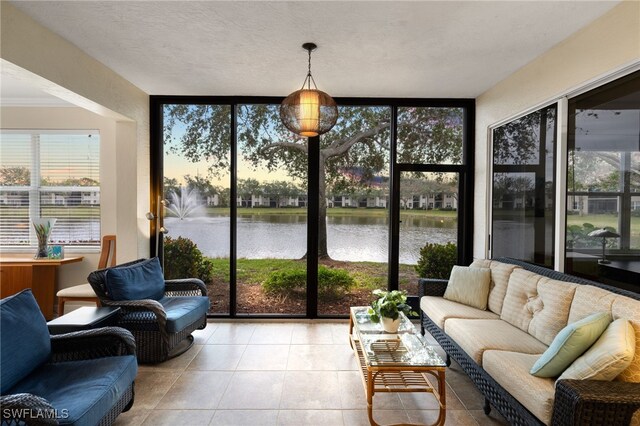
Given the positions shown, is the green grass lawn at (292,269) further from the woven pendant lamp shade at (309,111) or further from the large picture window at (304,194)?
the woven pendant lamp shade at (309,111)

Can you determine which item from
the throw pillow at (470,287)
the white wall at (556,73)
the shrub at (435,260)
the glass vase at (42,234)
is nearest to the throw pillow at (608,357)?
the throw pillow at (470,287)

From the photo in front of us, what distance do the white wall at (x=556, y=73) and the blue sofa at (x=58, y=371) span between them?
384cm

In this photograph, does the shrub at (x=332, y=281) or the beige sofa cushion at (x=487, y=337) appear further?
the shrub at (x=332, y=281)

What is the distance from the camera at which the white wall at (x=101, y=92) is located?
2.53 meters

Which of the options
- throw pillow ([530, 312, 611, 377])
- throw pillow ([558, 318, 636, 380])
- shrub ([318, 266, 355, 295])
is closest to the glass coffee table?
throw pillow ([530, 312, 611, 377])

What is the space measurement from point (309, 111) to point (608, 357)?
2399 mm

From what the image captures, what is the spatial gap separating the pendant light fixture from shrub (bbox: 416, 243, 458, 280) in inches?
99.0

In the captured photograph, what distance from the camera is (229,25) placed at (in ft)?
8.82

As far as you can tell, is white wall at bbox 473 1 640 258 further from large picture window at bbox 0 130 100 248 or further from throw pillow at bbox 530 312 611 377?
large picture window at bbox 0 130 100 248

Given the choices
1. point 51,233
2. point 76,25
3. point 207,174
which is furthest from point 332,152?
point 51,233

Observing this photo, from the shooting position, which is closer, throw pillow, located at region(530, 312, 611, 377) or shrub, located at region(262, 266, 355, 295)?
throw pillow, located at region(530, 312, 611, 377)

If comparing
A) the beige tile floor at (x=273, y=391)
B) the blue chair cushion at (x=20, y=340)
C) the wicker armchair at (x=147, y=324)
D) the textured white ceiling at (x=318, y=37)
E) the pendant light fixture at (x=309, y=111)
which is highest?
the textured white ceiling at (x=318, y=37)

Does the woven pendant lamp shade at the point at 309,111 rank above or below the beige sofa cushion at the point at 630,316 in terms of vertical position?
above

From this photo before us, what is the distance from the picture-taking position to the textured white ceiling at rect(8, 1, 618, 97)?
2.46 meters
